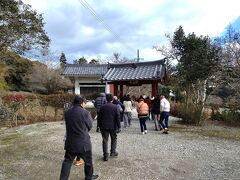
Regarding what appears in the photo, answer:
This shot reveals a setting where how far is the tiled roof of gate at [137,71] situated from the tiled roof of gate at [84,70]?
63.6 feet

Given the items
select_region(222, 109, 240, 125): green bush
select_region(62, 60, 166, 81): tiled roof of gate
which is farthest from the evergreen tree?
select_region(222, 109, 240, 125): green bush

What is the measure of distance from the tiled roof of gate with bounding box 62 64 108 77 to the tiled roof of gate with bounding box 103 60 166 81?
19399 millimetres

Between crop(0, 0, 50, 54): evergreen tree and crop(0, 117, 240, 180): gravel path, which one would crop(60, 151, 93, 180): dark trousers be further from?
crop(0, 0, 50, 54): evergreen tree

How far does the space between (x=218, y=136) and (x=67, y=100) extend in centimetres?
1129

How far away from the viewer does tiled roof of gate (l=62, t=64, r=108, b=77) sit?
41188 millimetres

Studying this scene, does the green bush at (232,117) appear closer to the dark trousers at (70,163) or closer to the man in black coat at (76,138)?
the dark trousers at (70,163)

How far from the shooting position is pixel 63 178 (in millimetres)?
6344

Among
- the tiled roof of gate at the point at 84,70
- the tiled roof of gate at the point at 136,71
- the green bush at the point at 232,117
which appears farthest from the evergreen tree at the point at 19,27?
the tiled roof of gate at the point at 84,70

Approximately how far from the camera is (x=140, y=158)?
9.38 meters

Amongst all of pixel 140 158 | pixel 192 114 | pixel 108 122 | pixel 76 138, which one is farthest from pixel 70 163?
pixel 192 114

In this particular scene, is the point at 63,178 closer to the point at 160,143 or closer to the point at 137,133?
the point at 160,143

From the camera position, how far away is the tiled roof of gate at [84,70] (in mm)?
41188

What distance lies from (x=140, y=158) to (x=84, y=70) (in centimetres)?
3330

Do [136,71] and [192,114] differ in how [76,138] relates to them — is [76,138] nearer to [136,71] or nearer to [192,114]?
[192,114]
